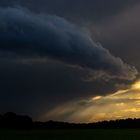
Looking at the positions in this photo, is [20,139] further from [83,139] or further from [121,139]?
[121,139]

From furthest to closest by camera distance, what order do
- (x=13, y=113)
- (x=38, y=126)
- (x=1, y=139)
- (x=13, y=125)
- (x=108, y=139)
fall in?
(x=13, y=113), (x=13, y=125), (x=38, y=126), (x=108, y=139), (x=1, y=139)

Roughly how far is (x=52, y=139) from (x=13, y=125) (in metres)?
76.7

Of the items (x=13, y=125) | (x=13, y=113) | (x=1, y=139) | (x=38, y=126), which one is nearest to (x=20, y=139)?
(x=1, y=139)

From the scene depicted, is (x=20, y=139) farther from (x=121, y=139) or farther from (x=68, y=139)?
(x=121, y=139)

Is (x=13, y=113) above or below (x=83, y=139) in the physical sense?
above

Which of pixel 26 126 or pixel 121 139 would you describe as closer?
pixel 121 139

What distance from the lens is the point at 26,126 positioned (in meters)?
138

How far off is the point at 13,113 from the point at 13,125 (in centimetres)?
1156

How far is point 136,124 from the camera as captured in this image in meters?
139

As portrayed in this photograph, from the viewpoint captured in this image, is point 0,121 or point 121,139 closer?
point 121,139

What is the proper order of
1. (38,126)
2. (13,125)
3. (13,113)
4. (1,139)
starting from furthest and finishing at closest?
(13,113), (13,125), (38,126), (1,139)

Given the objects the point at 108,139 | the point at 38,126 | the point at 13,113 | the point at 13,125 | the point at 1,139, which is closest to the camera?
the point at 1,139

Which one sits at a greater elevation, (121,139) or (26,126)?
(26,126)

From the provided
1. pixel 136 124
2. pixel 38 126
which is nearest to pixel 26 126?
pixel 38 126
